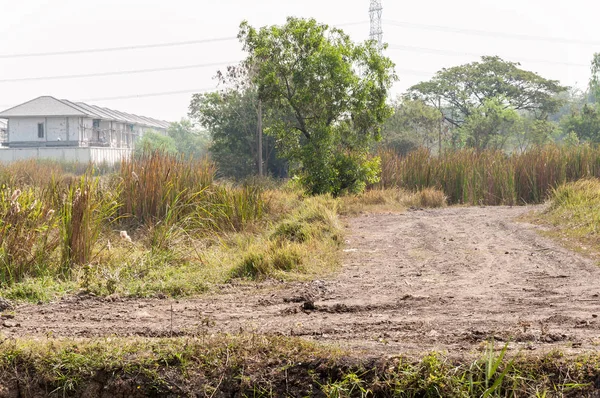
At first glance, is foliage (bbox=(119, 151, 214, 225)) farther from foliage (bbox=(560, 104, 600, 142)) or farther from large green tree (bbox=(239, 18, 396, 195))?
foliage (bbox=(560, 104, 600, 142))

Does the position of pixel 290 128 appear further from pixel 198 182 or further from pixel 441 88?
pixel 441 88

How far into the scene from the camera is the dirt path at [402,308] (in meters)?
5.04

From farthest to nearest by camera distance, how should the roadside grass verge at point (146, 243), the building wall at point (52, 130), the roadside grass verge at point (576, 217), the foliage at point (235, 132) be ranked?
the building wall at point (52, 130) → the foliage at point (235, 132) → the roadside grass verge at point (576, 217) → the roadside grass verge at point (146, 243)

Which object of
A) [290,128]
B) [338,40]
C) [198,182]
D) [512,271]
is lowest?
[512,271]

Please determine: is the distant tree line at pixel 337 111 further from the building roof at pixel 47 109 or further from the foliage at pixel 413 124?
the building roof at pixel 47 109

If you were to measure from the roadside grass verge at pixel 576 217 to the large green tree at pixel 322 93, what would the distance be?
4910mm

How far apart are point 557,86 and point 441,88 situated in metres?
7.21

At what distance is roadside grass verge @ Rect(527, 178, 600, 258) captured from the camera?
1012cm

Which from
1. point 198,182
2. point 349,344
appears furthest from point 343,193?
point 349,344

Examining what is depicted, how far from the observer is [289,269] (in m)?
8.12

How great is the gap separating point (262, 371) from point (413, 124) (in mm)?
35353

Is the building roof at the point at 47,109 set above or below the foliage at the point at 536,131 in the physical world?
above

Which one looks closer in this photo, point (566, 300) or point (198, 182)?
point (566, 300)

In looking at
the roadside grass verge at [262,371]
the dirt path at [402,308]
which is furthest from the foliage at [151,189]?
the roadside grass verge at [262,371]
